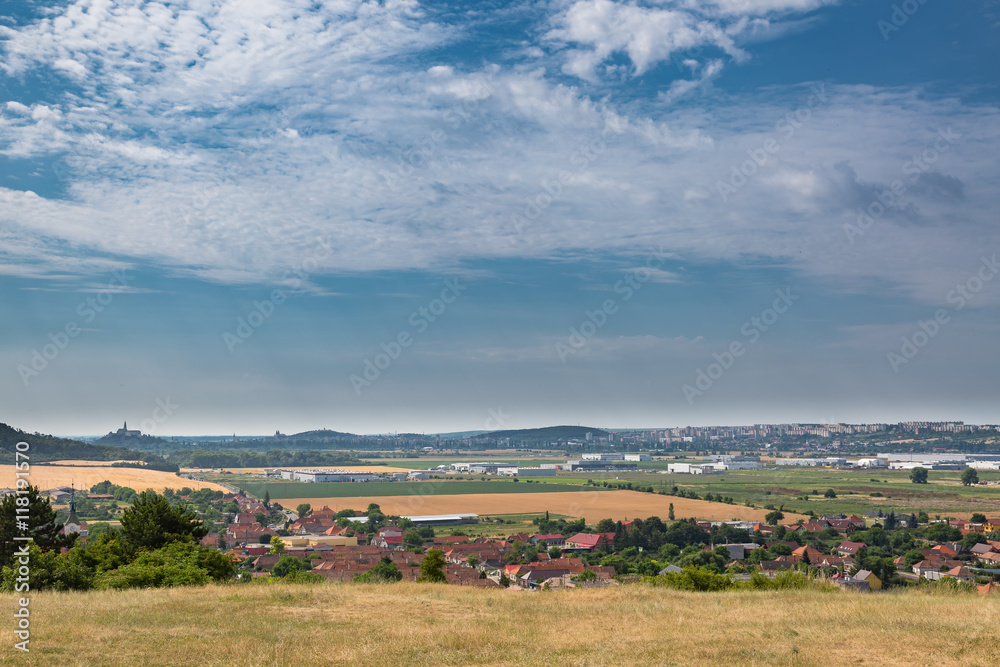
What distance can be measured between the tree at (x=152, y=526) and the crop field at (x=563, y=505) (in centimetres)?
6207

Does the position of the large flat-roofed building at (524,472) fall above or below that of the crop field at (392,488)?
below

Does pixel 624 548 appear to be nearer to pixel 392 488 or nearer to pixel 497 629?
pixel 497 629

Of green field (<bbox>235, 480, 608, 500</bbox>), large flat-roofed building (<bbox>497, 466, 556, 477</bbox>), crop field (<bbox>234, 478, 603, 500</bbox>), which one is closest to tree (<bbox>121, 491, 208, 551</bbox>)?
crop field (<bbox>234, 478, 603, 500</bbox>)

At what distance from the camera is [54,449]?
15700 cm

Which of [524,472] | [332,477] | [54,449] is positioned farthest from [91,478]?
[524,472]

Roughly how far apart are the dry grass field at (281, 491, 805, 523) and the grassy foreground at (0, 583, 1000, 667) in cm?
6874

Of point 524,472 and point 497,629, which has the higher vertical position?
point 497,629

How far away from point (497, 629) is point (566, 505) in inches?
3636

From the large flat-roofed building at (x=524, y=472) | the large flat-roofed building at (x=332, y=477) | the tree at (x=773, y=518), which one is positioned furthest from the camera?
the large flat-roofed building at (x=524, y=472)

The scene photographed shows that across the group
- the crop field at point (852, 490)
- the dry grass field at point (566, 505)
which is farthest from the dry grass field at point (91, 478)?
the crop field at point (852, 490)

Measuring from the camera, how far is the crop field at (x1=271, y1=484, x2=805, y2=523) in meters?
88.3

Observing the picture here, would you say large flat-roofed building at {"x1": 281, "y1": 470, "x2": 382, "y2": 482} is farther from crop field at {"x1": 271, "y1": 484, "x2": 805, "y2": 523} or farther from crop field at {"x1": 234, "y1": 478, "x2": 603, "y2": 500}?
crop field at {"x1": 271, "y1": 484, "x2": 805, "y2": 523}

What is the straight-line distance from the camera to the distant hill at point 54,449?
417ft

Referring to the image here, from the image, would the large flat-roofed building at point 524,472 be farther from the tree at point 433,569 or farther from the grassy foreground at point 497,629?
the grassy foreground at point 497,629
